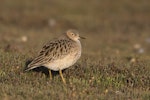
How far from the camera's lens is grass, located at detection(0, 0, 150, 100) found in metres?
8.96

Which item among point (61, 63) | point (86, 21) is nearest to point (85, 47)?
point (61, 63)

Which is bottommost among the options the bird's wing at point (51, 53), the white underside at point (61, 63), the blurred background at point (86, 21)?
the white underside at point (61, 63)

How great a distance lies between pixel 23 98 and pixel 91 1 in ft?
61.7

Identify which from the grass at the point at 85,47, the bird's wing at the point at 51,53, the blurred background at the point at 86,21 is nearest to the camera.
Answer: the grass at the point at 85,47

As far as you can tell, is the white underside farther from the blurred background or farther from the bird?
the blurred background

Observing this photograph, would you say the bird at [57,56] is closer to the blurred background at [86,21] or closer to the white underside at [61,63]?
→ the white underside at [61,63]

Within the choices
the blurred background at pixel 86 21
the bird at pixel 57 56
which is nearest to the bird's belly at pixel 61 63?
the bird at pixel 57 56

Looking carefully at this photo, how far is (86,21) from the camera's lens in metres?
23.7

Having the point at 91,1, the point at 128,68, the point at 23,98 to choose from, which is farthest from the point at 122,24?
the point at 23,98

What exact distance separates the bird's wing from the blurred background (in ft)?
22.9

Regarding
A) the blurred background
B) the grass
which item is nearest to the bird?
the grass

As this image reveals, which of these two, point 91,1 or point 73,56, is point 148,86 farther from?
point 91,1

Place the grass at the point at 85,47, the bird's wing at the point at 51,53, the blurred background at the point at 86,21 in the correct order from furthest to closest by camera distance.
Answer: the blurred background at the point at 86,21, the bird's wing at the point at 51,53, the grass at the point at 85,47

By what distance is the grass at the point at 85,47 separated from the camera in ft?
29.4
